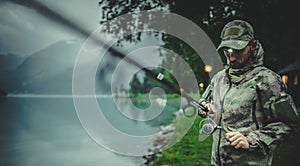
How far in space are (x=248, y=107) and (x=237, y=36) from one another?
0.52 meters

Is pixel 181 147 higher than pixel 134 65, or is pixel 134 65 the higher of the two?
pixel 134 65

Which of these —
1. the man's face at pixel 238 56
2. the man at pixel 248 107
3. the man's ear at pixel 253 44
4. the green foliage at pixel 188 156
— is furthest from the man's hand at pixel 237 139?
the green foliage at pixel 188 156

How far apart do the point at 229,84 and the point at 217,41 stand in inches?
397

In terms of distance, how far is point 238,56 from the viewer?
2.30 meters

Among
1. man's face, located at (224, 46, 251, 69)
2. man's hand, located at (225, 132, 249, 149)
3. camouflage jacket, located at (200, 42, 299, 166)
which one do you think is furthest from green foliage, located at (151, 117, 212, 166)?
man's hand, located at (225, 132, 249, 149)

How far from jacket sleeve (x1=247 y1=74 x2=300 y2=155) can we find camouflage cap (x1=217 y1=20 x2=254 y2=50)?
32cm

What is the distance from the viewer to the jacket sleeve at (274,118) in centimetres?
216

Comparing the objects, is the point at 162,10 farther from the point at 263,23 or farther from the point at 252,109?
the point at 252,109

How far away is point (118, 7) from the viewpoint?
42.8ft

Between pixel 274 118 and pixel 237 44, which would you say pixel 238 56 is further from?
pixel 274 118

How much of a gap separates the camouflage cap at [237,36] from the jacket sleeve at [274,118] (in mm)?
317

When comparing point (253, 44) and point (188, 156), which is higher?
point (253, 44)

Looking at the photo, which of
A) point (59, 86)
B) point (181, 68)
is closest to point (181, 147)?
point (181, 68)

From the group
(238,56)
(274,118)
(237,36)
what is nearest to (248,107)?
(274,118)
